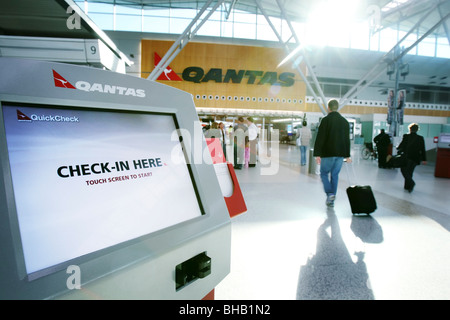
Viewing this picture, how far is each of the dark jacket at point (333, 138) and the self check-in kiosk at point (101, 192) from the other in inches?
144

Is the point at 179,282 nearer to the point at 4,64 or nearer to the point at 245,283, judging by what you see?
the point at 4,64

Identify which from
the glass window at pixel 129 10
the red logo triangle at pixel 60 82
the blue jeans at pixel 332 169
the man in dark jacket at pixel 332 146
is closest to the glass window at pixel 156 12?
the glass window at pixel 129 10

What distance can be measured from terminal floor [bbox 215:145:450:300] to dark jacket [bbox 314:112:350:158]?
87 cm

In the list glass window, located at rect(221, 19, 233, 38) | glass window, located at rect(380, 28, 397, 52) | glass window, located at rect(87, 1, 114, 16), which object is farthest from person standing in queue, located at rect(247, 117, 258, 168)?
glass window, located at rect(380, 28, 397, 52)

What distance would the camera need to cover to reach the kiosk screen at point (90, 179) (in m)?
0.58

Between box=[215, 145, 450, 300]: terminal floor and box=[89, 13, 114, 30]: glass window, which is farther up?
box=[89, 13, 114, 30]: glass window

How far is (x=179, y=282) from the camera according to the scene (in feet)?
2.47

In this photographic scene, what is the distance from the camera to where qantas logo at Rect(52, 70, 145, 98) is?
2.14ft

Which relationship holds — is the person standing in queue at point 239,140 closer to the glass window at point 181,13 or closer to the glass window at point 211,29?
the glass window at point 211,29

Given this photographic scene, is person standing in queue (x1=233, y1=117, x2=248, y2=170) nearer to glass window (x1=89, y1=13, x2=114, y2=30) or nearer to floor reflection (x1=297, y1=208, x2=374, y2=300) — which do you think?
floor reflection (x1=297, y1=208, x2=374, y2=300)

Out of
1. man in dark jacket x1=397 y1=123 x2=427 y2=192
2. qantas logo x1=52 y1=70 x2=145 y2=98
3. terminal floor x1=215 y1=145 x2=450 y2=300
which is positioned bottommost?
terminal floor x1=215 y1=145 x2=450 y2=300

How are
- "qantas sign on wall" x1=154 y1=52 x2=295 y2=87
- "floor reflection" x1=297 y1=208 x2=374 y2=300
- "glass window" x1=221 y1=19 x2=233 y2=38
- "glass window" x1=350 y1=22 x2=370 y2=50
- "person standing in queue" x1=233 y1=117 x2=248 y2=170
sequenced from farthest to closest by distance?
"glass window" x1=350 y1=22 x2=370 y2=50 → "glass window" x1=221 y1=19 x2=233 y2=38 → "qantas sign on wall" x1=154 y1=52 x2=295 y2=87 → "person standing in queue" x1=233 y1=117 x2=248 y2=170 → "floor reflection" x1=297 y1=208 x2=374 y2=300

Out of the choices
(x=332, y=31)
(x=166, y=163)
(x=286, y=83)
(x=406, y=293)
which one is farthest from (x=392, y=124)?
(x=166, y=163)
